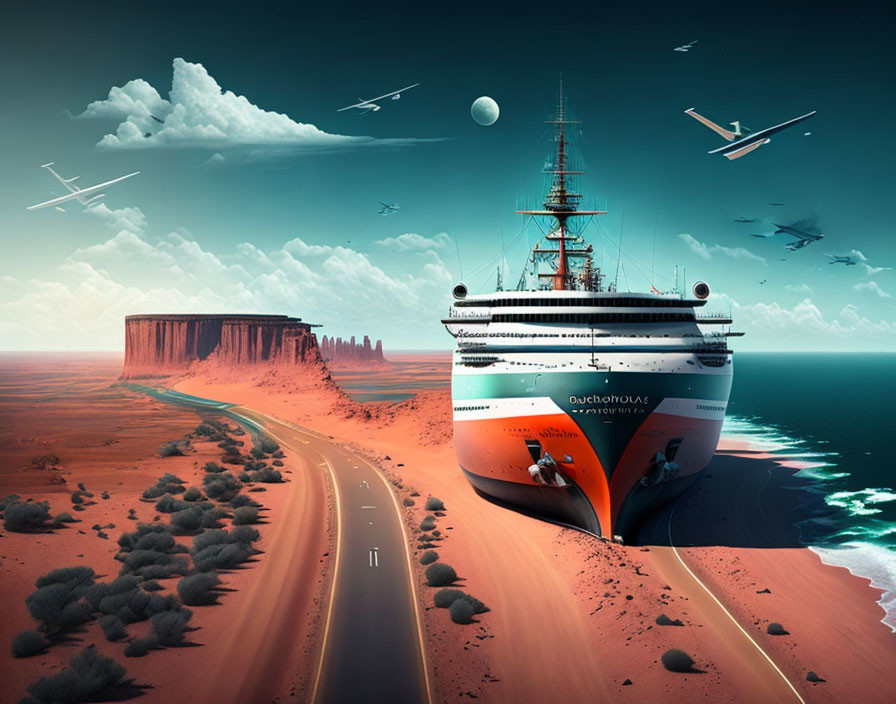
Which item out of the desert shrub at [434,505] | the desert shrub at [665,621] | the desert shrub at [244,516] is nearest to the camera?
the desert shrub at [665,621]

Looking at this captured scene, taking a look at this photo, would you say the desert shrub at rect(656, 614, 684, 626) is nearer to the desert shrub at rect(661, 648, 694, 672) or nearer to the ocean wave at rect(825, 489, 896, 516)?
the desert shrub at rect(661, 648, 694, 672)

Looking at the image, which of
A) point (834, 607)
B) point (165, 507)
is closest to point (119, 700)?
point (165, 507)

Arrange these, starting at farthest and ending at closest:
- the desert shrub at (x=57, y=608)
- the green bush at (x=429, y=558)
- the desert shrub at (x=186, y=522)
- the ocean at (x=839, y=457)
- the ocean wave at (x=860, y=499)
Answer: the ocean wave at (x=860, y=499) → the ocean at (x=839, y=457) → the desert shrub at (x=186, y=522) → the green bush at (x=429, y=558) → the desert shrub at (x=57, y=608)

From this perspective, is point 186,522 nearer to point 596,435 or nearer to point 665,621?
point 596,435

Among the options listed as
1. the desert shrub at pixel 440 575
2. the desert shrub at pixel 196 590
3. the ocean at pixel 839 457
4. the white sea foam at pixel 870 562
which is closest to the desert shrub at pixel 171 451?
the desert shrub at pixel 196 590

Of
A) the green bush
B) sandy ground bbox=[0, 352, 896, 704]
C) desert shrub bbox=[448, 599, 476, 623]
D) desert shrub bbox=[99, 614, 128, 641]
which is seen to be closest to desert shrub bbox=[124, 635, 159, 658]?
sandy ground bbox=[0, 352, 896, 704]

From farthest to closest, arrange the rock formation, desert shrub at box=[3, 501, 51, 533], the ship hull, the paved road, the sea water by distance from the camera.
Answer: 1. the rock formation
2. the sea water
3. desert shrub at box=[3, 501, 51, 533]
4. the ship hull
5. the paved road

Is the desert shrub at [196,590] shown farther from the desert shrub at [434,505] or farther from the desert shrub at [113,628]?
the desert shrub at [434,505]

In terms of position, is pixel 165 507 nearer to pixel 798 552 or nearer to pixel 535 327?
pixel 535 327
